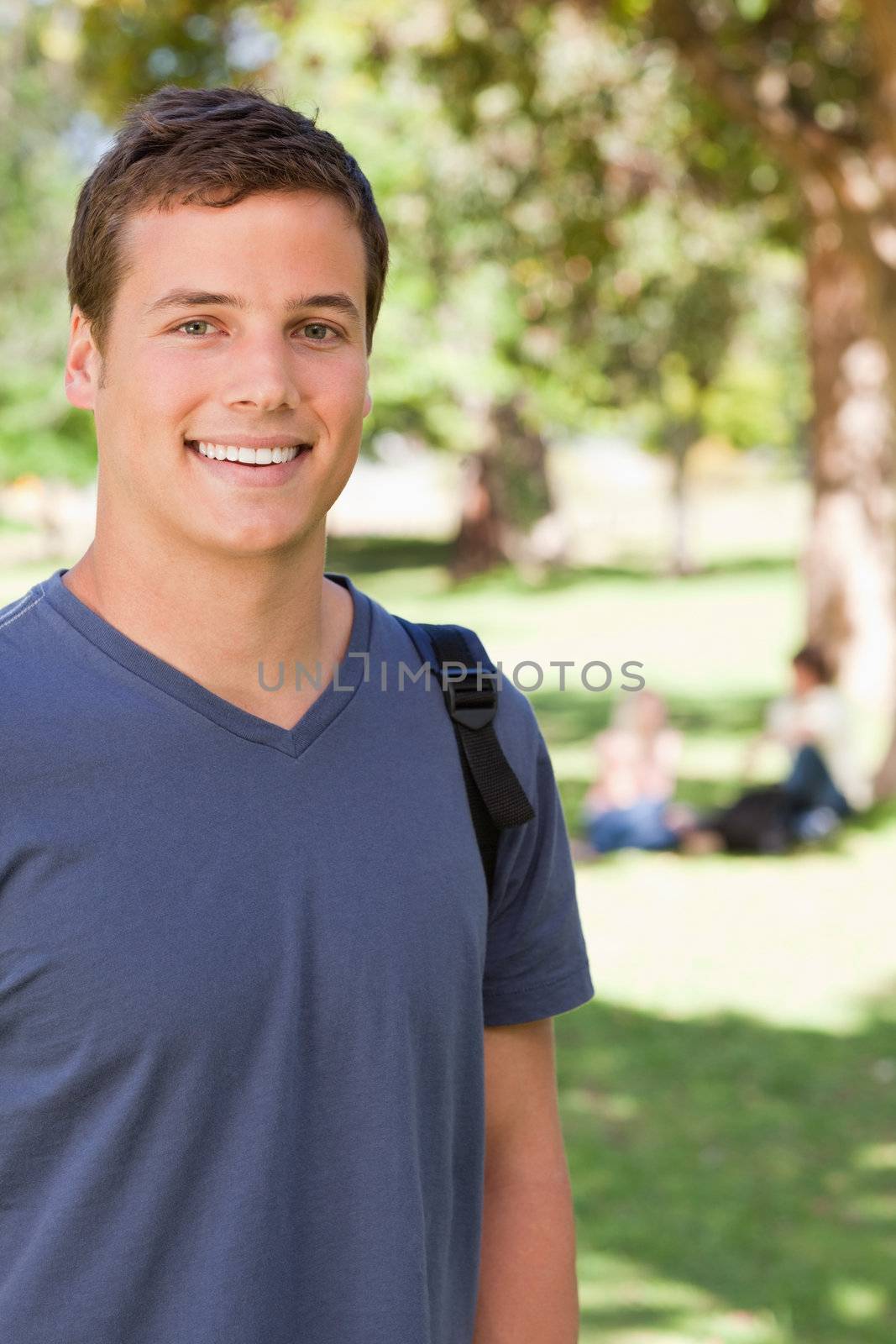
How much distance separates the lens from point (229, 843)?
1.62 meters

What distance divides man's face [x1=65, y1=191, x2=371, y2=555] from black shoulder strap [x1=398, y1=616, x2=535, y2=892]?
268 millimetres

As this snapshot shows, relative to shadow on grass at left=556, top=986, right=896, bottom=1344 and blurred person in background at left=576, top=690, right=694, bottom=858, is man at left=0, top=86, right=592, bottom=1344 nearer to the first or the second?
shadow on grass at left=556, top=986, right=896, bottom=1344

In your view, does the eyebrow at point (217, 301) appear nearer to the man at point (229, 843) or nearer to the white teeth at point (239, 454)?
the man at point (229, 843)

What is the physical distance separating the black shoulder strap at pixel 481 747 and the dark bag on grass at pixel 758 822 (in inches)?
302

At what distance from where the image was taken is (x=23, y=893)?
1531 mm

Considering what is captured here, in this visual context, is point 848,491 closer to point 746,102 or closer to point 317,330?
point 746,102

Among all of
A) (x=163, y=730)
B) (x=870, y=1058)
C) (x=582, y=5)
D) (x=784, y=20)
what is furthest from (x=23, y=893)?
(x=582, y=5)

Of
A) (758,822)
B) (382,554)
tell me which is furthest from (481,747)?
(382,554)

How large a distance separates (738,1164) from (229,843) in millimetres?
4178

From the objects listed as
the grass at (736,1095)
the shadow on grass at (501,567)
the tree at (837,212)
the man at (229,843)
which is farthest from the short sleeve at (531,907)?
the shadow on grass at (501,567)

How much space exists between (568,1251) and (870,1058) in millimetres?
4547

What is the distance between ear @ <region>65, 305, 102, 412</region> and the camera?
5.97 feet

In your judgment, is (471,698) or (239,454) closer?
(239,454)

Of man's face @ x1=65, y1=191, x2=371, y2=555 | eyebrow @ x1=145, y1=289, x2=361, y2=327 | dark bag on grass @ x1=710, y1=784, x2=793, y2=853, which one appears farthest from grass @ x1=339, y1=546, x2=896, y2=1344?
eyebrow @ x1=145, y1=289, x2=361, y2=327
